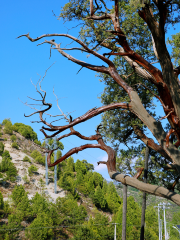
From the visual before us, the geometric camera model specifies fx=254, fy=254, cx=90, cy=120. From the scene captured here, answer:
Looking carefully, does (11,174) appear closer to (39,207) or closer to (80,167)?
(39,207)

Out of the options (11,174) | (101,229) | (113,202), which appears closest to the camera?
(101,229)

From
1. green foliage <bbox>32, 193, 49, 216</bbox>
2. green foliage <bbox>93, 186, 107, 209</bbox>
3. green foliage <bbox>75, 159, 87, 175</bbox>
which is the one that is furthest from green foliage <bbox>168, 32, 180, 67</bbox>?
green foliage <bbox>75, 159, 87, 175</bbox>

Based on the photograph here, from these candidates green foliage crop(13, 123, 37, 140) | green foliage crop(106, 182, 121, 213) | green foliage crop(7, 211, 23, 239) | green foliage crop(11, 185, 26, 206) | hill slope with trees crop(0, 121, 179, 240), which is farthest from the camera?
green foliage crop(13, 123, 37, 140)

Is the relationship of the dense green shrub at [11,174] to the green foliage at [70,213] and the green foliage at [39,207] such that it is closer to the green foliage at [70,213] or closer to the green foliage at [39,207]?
the green foliage at [39,207]

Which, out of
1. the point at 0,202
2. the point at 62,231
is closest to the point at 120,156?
the point at 0,202

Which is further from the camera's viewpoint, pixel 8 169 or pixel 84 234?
pixel 8 169

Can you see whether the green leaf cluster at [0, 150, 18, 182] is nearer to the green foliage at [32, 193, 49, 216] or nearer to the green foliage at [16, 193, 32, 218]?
the green foliage at [16, 193, 32, 218]

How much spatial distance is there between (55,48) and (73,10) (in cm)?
433

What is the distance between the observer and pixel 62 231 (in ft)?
104

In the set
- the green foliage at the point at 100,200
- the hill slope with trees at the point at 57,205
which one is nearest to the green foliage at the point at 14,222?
the hill slope with trees at the point at 57,205

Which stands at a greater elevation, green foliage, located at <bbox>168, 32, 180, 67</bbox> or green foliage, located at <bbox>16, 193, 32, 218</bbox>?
green foliage, located at <bbox>168, 32, 180, 67</bbox>

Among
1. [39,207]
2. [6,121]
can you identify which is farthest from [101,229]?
[6,121]

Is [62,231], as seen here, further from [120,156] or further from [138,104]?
[138,104]

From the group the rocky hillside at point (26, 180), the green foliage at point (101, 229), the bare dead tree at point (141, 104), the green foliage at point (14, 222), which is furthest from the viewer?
the rocky hillside at point (26, 180)
